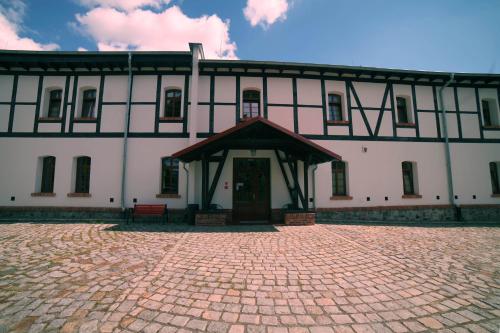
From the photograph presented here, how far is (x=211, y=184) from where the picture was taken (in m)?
8.07

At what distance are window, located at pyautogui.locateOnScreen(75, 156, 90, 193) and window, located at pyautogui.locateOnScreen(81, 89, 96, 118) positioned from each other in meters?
2.11

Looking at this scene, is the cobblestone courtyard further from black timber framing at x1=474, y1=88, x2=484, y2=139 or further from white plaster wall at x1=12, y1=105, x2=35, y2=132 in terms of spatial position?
black timber framing at x1=474, y1=88, x2=484, y2=139

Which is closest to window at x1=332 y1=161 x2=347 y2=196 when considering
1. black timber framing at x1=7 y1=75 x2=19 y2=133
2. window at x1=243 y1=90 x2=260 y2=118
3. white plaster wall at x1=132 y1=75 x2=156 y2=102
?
window at x1=243 y1=90 x2=260 y2=118

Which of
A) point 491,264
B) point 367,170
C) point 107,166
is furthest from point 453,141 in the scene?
point 107,166

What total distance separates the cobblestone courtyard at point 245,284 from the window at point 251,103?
18.8ft

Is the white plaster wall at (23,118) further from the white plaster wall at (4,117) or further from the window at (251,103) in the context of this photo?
the window at (251,103)

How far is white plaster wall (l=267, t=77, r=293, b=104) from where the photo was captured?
9000 mm

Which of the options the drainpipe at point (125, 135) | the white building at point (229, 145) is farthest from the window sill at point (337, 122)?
the drainpipe at point (125, 135)

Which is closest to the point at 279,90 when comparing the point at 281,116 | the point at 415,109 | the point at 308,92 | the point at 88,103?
the point at 281,116

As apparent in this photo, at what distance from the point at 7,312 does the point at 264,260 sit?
12.1ft

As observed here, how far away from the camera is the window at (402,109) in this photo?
9906 millimetres

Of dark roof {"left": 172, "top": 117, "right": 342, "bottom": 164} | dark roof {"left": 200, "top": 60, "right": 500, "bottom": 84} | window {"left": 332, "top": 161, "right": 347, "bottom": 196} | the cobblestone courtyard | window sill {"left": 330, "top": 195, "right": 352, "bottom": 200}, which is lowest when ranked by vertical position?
the cobblestone courtyard

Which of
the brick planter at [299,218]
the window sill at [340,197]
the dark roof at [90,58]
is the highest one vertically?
the dark roof at [90,58]

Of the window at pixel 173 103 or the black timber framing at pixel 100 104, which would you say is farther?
the window at pixel 173 103
